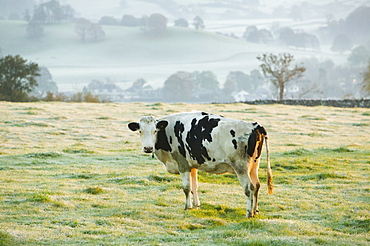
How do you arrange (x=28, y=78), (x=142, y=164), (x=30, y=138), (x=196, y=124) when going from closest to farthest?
(x=196, y=124) → (x=142, y=164) → (x=30, y=138) → (x=28, y=78)

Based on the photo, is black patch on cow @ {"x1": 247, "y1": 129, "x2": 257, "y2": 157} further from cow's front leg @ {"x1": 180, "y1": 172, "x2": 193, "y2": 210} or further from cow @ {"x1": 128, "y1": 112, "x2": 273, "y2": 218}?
cow's front leg @ {"x1": 180, "y1": 172, "x2": 193, "y2": 210}

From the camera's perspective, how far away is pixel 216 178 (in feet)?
58.7

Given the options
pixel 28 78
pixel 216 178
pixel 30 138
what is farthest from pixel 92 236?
pixel 28 78

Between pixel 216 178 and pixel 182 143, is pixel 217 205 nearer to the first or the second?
pixel 182 143

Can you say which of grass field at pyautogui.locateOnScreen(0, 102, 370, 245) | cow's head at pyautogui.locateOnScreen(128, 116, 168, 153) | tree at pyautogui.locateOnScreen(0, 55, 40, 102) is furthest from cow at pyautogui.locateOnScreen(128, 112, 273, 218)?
tree at pyautogui.locateOnScreen(0, 55, 40, 102)

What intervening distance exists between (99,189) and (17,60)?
2031 inches

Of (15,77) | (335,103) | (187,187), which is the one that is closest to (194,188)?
(187,187)

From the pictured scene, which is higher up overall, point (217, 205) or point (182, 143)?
point (182, 143)

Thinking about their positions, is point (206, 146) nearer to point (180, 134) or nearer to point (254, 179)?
point (180, 134)

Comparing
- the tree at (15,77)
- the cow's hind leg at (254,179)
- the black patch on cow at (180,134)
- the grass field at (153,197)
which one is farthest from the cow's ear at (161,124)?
the tree at (15,77)

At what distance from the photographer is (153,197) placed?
14414mm

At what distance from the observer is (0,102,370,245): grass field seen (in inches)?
412

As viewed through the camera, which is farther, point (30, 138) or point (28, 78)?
point (28, 78)

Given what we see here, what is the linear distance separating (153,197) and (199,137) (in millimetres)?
2777
